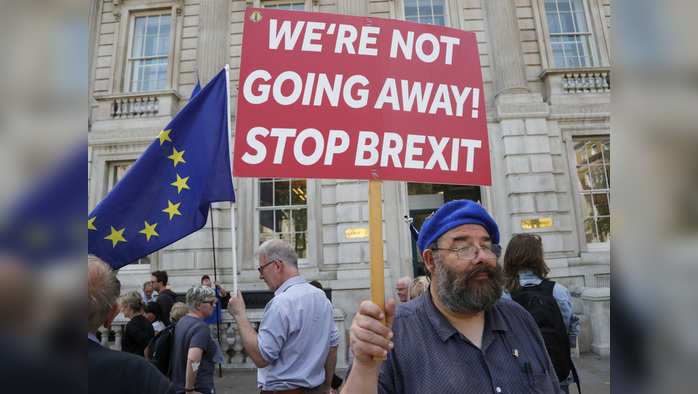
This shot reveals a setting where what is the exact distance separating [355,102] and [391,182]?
23.7 ft

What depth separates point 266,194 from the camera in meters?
10.1

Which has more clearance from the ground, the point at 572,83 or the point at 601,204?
the point at 572,83

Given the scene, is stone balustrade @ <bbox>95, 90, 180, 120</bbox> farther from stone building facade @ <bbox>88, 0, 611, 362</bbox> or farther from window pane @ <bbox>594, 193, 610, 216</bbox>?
window pane @ <bbox>594, 193, 610, 216</bbox>

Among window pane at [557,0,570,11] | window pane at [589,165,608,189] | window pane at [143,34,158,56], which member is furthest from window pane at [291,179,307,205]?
window pane at [557,0,570,11]

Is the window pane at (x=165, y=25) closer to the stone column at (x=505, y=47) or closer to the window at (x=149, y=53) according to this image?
the window at (x=149, y=53)

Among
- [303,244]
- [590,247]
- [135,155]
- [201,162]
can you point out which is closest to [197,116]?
[201,162]

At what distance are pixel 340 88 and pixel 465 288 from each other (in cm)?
124

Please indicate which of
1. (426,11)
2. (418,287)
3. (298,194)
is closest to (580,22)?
(426,11)

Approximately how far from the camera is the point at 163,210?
354 centimetres

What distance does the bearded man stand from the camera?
1479 mm

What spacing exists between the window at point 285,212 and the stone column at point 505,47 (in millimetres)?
5865

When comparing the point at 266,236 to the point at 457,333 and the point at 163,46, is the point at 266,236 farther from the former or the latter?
the point at 457,333

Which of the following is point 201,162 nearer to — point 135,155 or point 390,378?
point 390,378

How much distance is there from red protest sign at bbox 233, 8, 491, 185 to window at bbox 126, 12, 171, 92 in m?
10.2
